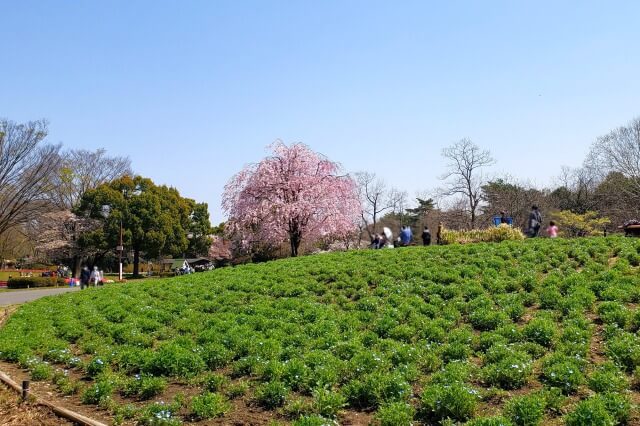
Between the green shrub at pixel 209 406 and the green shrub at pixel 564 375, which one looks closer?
the green shrub at pixel 564 375

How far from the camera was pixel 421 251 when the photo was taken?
56.6ft

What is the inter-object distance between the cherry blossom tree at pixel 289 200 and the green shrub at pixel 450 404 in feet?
92.5

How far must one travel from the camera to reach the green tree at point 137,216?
5072 centimetres

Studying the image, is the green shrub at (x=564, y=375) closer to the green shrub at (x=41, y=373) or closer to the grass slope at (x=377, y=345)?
the grass slope at (x=377, y=345)

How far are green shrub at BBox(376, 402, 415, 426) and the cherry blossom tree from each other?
28.2 m

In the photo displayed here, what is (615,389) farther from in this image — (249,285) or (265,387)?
(249,285)

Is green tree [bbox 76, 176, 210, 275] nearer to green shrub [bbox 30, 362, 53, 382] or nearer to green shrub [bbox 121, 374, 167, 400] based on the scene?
green shrub [bbox 30, 362, 53, 382]

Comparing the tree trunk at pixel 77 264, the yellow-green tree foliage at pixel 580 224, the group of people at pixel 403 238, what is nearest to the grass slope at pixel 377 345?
the group of people at pixel 403 238

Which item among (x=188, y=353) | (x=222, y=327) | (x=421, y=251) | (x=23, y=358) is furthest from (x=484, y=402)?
(x=421, y=251)

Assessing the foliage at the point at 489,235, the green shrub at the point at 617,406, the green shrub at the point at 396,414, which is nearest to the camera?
the green shrub at the point at 617,406

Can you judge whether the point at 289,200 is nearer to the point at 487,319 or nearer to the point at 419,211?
the point at 487,319

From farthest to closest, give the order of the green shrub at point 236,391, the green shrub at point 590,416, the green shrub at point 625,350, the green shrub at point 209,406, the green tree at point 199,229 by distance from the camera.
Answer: the green tree at point 199,229, the green shrub at point 236,391, the green shrub at point 625,350, the green shrub at point 209,406, the green shrub at point 590,416

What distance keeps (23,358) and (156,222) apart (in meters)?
44.8

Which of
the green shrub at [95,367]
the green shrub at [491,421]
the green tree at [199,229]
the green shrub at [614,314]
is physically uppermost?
the green tree at [199,229]
